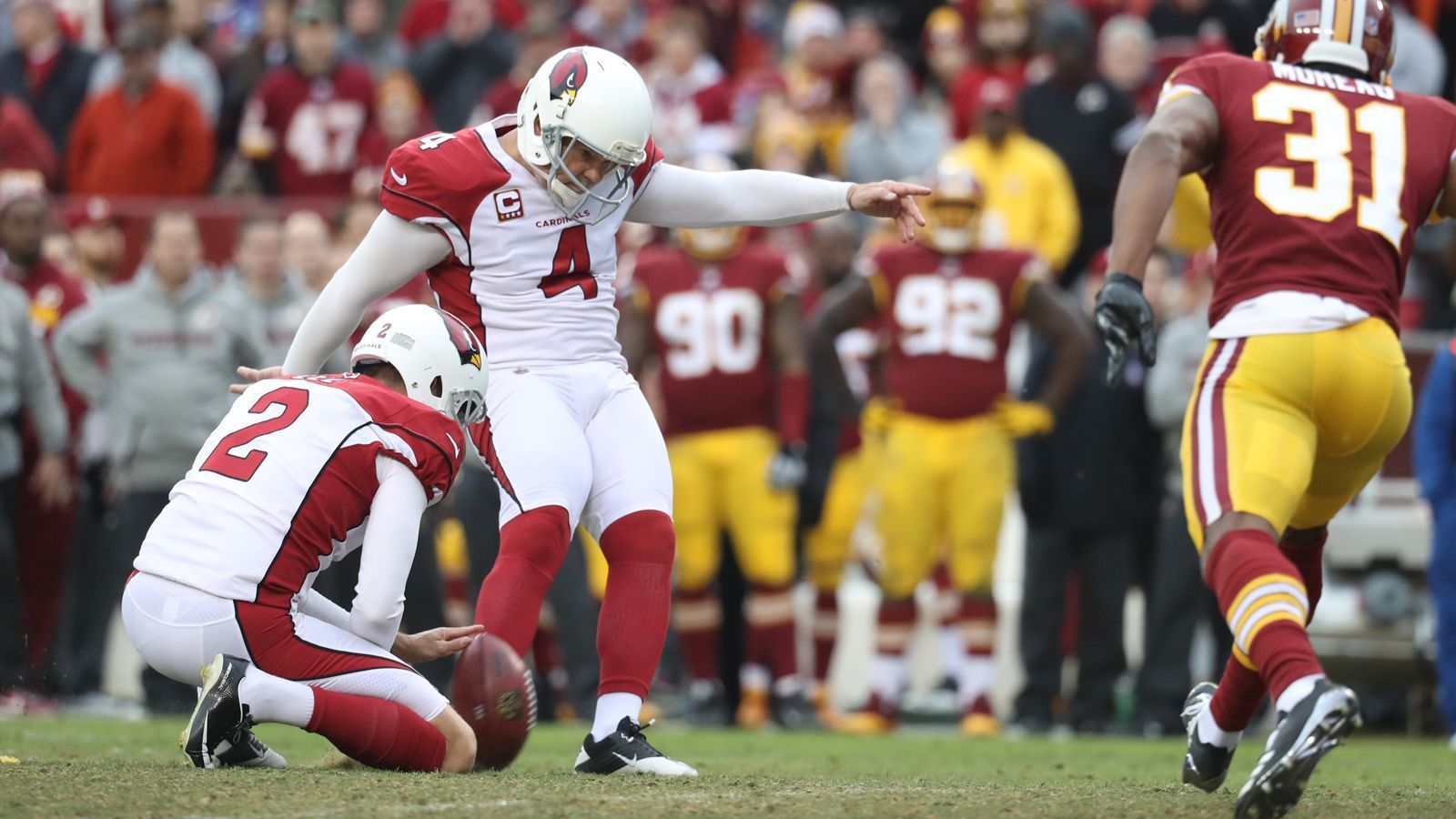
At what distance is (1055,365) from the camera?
966 centimetres

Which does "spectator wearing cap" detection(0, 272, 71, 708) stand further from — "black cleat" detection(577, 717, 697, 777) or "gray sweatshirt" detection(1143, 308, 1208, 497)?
"gray sweatshirt" detection(1143, 308, 1208, 497)

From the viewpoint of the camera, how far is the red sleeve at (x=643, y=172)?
555 centimetres

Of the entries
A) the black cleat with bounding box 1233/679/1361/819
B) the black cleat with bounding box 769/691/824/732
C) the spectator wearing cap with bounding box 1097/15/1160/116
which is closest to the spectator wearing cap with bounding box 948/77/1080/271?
the spectator wearing cap with bounding box 1097/15/1160/116

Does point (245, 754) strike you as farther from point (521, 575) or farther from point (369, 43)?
point (369, 43)

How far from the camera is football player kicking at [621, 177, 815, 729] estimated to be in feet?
31.8

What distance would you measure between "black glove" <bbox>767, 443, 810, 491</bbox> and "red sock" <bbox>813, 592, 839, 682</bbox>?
2.71ft

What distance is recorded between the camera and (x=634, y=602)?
5.36 metres

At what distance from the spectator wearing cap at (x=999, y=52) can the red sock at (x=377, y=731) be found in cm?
843

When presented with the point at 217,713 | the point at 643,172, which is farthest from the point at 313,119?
the point at 217,713

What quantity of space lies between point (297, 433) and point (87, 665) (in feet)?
17.4

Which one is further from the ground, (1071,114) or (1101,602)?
(1071,114)

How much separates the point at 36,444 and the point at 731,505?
339cm

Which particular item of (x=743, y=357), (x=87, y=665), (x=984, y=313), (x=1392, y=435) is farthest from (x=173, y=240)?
(x=1392, y=435)

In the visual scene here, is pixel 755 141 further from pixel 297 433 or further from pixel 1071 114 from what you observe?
pixel 297 433
